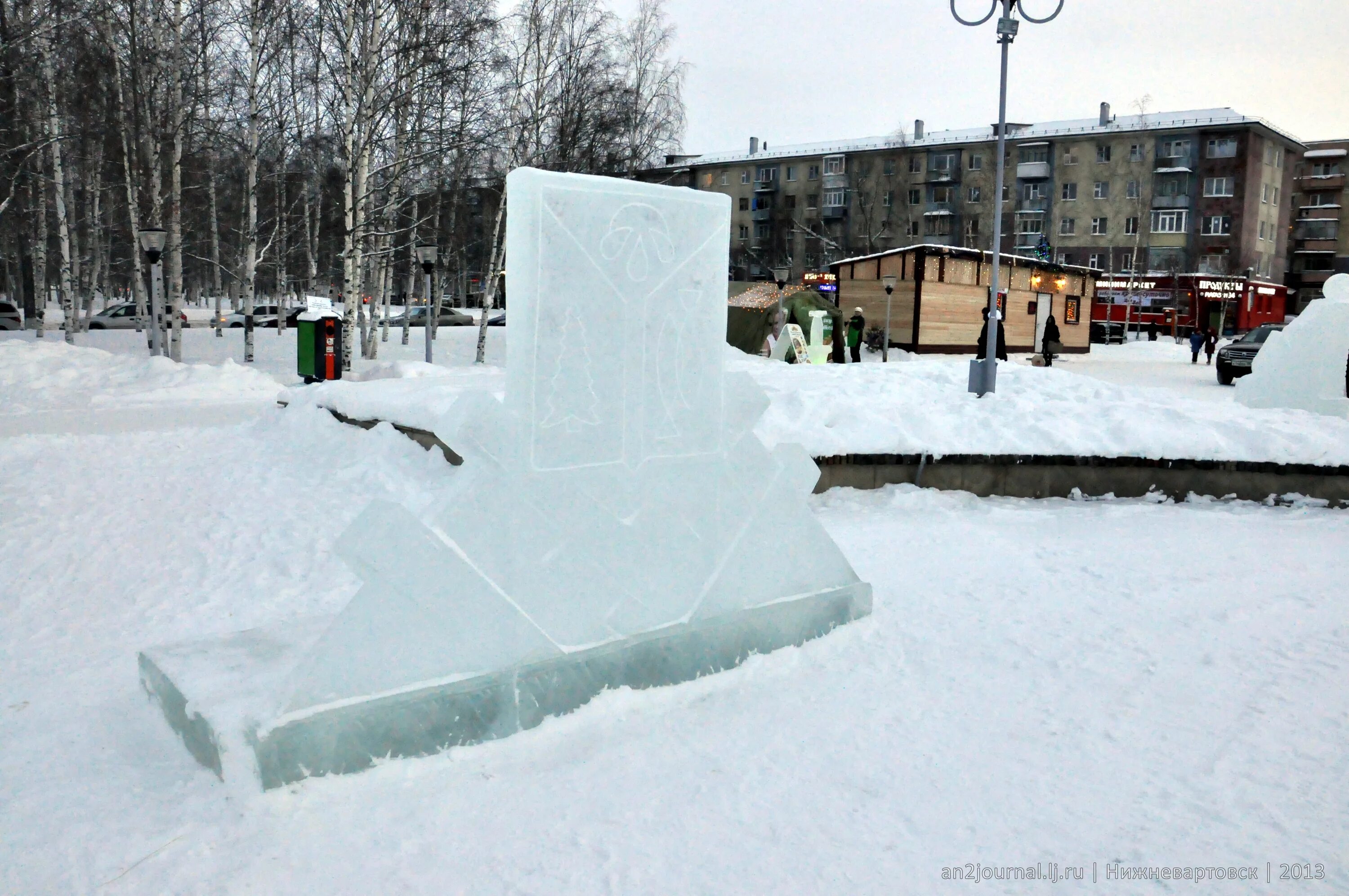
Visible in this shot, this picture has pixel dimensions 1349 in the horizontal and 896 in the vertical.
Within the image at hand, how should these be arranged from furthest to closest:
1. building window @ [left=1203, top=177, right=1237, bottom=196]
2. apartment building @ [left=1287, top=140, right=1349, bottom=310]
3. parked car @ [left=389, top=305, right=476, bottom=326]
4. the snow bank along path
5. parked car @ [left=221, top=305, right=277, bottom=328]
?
apartment building @ [left=1287, top=140, right=1349, bottom=310] → building window @ [left=1203, top=177, right=1237, bottom=196] → parked car @ [left=389, top=305, right=476, bottom=326] → parked car @ [left=221, top=305, right=277, bottom=328] → the snow bank along path

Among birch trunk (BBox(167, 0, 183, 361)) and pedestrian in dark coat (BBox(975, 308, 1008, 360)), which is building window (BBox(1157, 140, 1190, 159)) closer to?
pedestrian in dark coat (BBox(975, 308, 1008, 360))

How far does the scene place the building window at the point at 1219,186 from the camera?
54812 mm

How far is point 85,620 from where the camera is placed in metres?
4.52

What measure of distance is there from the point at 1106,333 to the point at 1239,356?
22735mm

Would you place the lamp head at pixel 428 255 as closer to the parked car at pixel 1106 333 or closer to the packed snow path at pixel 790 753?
the packed snow path at pixel 790 753

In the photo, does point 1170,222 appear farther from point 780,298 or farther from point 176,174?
point 176,174

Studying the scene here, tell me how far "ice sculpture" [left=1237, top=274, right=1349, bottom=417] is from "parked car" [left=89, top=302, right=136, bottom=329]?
32.5m

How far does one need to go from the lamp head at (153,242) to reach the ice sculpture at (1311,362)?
55.2ft

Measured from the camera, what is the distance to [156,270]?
53.7 feet

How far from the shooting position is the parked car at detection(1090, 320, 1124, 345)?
43.7 metres

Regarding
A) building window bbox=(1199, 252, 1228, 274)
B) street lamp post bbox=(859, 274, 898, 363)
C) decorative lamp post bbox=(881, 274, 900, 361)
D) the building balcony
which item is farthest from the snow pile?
the building balcony

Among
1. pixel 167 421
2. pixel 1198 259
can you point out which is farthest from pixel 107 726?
pixel 1198 259

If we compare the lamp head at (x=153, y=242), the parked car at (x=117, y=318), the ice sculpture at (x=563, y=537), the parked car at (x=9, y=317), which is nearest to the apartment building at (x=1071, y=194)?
the parked car at (x=117, y=318)

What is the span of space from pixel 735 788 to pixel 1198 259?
62.7 meters
